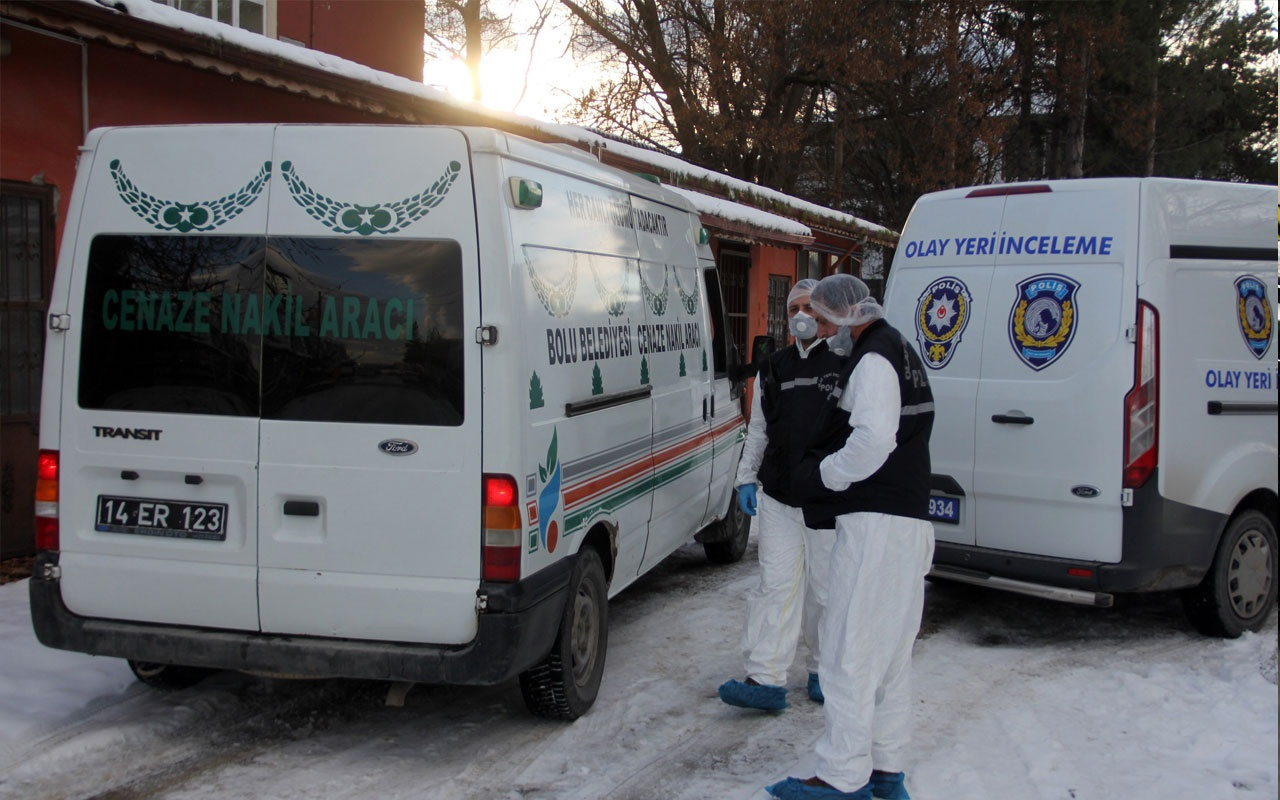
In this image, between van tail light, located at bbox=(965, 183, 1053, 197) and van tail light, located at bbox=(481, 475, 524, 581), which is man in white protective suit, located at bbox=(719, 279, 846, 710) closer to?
van tail light, located at bbox=(481, 475, 524, 581)

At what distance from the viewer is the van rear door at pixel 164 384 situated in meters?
4.14

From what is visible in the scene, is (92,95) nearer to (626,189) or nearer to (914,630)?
(626,189)

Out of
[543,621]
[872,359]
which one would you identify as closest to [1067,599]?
[872,359]

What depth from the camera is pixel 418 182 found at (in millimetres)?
4086

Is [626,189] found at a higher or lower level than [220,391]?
higher

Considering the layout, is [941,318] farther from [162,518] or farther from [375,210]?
[162,518]

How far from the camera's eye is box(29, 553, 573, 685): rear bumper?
403 centimetres

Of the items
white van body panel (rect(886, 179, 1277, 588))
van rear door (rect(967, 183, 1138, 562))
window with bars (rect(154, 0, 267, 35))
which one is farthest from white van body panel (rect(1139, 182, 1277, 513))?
window with bars (rect(154, 0, 267, 35))

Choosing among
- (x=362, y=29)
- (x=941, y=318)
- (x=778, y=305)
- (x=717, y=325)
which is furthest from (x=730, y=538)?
(x=778, y=305)

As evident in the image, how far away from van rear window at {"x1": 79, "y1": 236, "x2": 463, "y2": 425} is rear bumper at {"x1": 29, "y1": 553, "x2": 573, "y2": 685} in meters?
0.74

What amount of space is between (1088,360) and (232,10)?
922cm

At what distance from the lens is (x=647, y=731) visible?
476 cm

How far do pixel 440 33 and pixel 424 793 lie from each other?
24627mm

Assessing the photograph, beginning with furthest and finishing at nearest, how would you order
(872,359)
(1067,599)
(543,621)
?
(1067,599), (543,621), (872,359)
